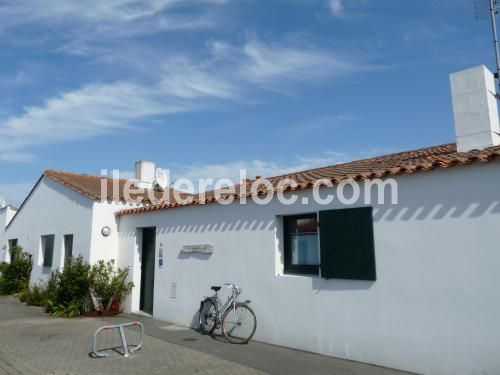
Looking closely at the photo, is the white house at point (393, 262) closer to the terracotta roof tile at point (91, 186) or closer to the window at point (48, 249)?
the terracotta roof tile at point (91, 186)

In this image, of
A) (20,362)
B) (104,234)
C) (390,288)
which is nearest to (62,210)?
(104,234)

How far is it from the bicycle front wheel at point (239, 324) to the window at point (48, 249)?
8.80 meters

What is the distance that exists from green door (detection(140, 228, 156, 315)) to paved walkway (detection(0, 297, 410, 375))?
81.7 inches

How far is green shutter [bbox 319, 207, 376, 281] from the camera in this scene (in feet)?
20.9

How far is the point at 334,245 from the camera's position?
22.3 feet

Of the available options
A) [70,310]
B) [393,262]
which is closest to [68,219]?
[70,310]

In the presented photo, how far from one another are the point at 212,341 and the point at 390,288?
3.82 m

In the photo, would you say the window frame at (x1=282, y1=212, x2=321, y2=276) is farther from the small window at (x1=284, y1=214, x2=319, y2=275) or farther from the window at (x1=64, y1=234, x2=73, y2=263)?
the window at (x1=64, y1=234, x2=73, y2=263)

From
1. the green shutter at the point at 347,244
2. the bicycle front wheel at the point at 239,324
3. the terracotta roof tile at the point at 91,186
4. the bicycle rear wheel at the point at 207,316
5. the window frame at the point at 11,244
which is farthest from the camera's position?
the window frame at the point at 11,244

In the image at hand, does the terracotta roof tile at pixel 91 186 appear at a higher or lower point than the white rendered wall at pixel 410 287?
higher

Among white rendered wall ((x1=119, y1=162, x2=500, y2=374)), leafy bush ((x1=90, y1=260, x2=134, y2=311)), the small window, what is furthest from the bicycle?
leafy bush ((x1=90, y1=260, x2=134, y2=311))

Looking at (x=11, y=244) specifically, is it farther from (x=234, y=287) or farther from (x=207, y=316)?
(x=234, y=287)

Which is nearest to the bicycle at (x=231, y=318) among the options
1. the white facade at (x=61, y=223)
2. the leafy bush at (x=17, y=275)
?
the white facade at (x=61, y=223)

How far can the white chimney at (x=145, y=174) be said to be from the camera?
15062 millimetres
